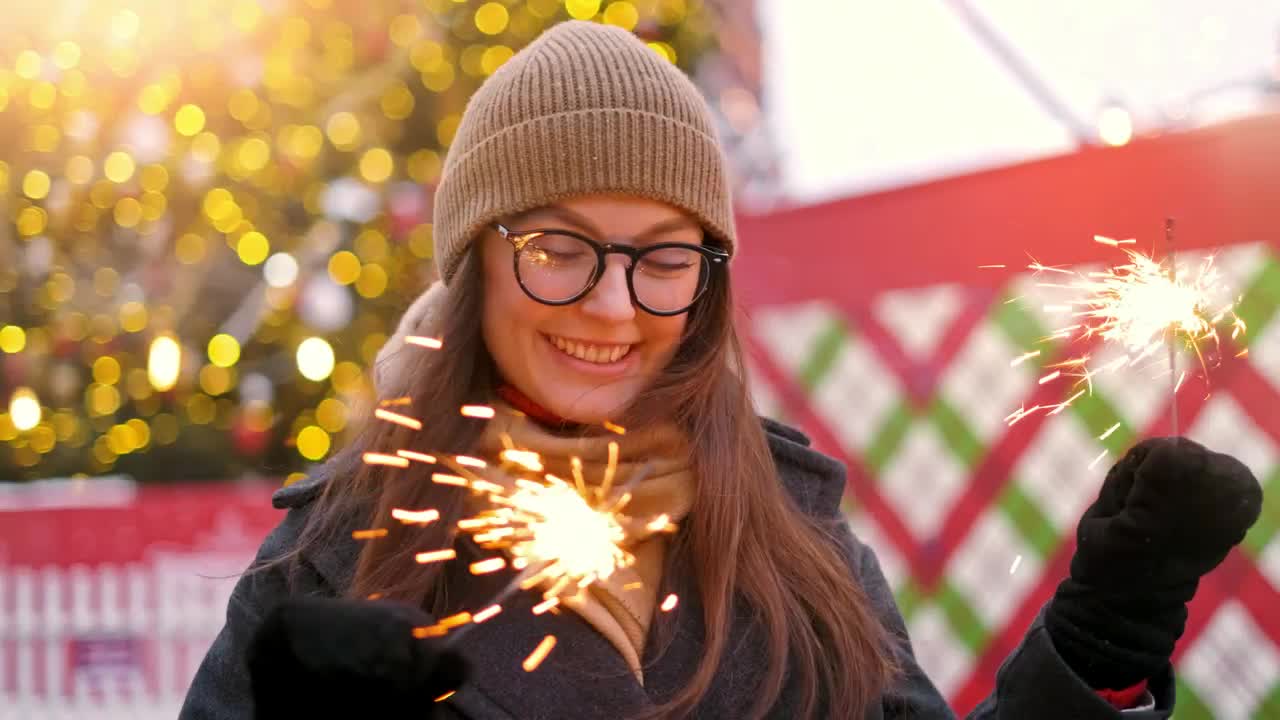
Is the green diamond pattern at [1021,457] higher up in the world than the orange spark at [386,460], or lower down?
lower down

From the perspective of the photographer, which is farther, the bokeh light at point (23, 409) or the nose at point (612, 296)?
the bokeh light at point (23, 409)

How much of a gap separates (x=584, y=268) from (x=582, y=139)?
0.17m

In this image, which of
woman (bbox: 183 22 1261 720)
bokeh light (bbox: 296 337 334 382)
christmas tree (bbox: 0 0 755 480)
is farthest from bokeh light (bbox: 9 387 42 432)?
woman (bbox: 183 22 1261 720)

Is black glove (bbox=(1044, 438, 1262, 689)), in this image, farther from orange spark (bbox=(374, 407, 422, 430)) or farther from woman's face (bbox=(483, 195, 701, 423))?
orange spark (bbox=(374, 407, 422, 430))

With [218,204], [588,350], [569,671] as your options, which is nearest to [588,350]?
[588,350]

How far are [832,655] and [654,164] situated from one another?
690 millimetres

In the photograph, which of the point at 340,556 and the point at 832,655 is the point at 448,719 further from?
the point at 832,655

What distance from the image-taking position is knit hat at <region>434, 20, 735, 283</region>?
62.8 inches

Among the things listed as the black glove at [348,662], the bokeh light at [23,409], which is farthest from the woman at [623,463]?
the bokeh light at [23,409]

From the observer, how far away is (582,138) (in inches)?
63.0

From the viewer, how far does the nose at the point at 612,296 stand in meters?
1.56

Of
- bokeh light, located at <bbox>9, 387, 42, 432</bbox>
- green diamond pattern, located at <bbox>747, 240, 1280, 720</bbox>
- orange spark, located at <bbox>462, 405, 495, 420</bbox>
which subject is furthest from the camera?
bokeh light, located at <bbox>9, 387, 42, 432</bbox>

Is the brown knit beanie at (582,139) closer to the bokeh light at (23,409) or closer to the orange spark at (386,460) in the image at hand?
the orange spark at (386,460)

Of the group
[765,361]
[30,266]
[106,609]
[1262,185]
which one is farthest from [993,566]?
[30,266]
